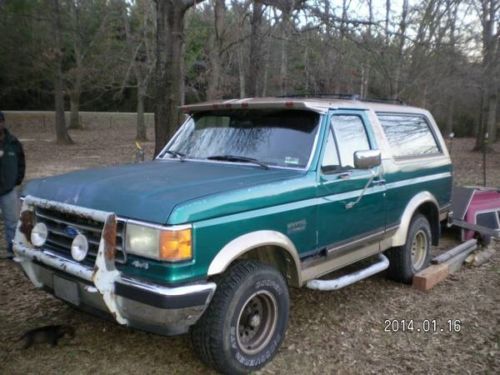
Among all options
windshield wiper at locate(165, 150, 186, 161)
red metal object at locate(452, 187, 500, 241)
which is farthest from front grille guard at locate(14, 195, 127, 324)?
red metal object at locate(452, 187, 500, 241)

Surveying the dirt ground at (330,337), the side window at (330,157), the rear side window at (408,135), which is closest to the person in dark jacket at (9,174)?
the dirt ground at (330,337)

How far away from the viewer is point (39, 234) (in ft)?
12.1

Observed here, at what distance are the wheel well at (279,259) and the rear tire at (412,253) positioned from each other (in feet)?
6.21

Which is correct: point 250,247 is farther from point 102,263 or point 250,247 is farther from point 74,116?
point 74,116

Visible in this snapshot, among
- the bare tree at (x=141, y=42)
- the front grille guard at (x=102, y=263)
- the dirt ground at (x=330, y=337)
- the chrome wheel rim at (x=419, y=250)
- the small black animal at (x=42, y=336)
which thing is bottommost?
the dirt ground at (x=330, y=337)

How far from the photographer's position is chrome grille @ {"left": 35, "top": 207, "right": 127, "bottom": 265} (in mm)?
3191

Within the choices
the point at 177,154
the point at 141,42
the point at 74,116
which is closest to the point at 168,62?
the point at 177,154

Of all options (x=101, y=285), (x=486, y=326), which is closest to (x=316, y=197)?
(x=101, y=285)

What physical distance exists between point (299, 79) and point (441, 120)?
2632cm

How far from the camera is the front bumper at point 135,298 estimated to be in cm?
299

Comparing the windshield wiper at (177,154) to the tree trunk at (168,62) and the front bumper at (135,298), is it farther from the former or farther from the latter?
the tree trunk at (168,62)

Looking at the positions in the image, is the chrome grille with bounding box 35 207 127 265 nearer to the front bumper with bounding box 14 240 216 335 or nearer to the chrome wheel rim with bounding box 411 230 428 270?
the front bumper with bounding box 14 240 216 335

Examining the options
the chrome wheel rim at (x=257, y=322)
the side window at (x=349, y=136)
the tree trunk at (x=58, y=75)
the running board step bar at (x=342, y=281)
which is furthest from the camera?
the tree trunk at (x=58, y=75)

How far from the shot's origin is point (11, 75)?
1014 inches
